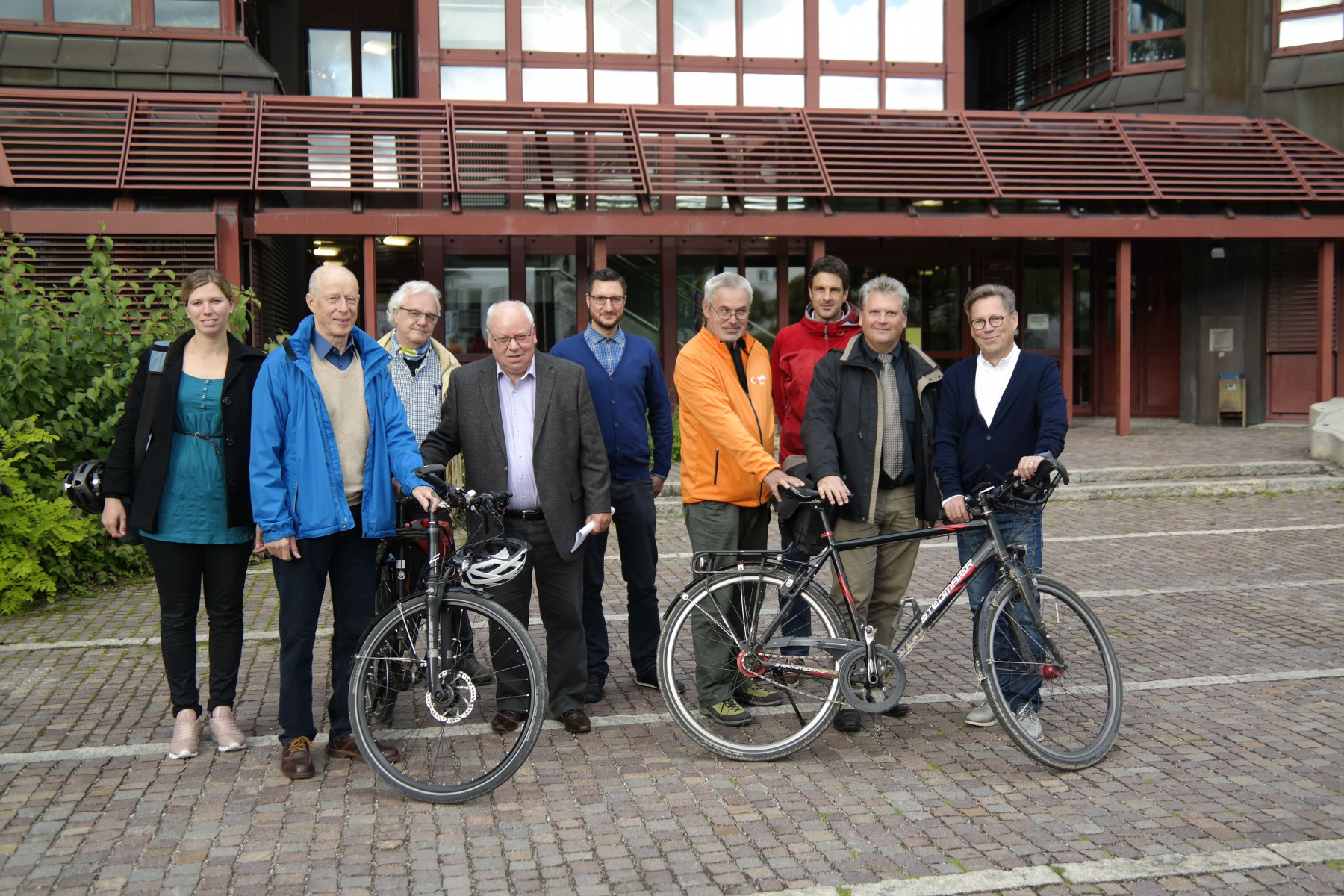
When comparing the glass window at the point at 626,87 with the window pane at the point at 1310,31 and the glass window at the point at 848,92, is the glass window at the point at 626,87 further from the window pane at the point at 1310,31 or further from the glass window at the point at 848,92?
the window pane at the point at 1310,31

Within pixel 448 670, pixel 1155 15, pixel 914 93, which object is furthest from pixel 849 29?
pixel 448 670

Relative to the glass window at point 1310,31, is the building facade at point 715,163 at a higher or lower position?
lower

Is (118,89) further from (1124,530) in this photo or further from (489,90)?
(1124,530)

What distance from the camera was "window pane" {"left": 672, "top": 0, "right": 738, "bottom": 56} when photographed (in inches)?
694

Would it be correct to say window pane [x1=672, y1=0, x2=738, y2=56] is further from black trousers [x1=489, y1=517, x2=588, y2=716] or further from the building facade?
black trousers [x1=489, y1=517, x2=588, y2=716]

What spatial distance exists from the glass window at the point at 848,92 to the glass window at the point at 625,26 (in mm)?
2827

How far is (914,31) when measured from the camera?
18.2 metres

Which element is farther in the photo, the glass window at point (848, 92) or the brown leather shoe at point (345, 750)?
the glass window at point (848, 92)

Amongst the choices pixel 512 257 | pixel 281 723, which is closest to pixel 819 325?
pixel 281 723

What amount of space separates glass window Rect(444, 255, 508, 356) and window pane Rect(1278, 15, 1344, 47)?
13.6 metres

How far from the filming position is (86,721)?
5211 mm

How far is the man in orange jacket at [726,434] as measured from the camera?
500 centimetres

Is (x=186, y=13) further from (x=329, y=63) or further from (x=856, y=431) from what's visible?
(x=856, y=431)

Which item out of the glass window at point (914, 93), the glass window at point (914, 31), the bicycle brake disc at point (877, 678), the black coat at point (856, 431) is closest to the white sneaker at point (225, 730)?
the bicycle brake disc at point (877, 678)
